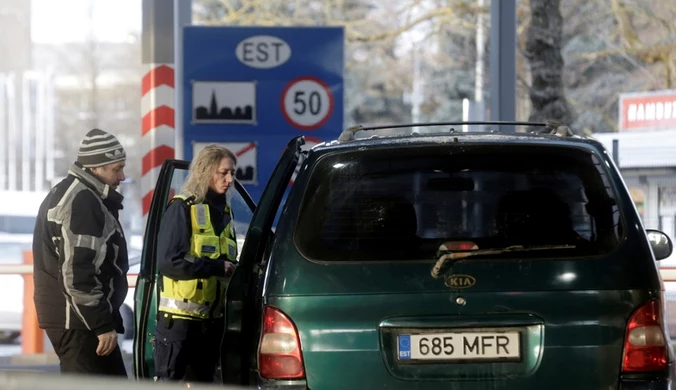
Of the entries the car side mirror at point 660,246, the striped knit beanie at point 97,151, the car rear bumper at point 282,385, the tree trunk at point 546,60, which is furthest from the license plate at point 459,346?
the tree trunk at point 546,60

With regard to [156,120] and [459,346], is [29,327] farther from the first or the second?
[459,346]

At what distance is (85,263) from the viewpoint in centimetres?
608

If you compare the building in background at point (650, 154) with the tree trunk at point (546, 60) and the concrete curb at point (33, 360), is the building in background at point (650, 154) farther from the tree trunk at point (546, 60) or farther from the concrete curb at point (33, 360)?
the concrete curb at point (33, 360)

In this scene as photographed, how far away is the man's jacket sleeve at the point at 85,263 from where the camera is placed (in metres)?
6.08

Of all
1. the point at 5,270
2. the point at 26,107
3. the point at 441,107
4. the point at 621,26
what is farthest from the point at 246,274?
the point at 26,107

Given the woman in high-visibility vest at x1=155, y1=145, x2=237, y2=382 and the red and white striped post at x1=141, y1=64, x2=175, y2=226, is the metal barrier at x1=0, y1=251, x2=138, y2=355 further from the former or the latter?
the woman in high-visibility vest at x1=155, y1=145, x2=237, y2=382

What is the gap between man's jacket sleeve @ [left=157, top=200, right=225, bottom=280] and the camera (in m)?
6.61

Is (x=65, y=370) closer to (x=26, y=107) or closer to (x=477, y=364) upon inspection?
(x=477, y=364)

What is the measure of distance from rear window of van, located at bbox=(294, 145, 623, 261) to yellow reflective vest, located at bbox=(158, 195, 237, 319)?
1680mm

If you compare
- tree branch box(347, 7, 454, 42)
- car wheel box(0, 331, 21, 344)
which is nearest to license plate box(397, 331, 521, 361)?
car wheel box(0, 331, 21, 344)

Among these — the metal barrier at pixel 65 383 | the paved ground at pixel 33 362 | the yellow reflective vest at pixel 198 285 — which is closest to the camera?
the metal barrier at pixel 65 383

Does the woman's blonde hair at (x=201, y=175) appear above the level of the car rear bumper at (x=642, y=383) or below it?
above

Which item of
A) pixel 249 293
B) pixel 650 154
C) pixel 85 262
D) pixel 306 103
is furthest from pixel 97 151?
pixel 650 154

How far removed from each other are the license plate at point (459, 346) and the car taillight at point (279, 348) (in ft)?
1.22
